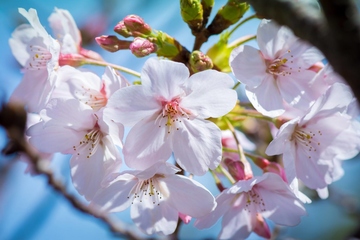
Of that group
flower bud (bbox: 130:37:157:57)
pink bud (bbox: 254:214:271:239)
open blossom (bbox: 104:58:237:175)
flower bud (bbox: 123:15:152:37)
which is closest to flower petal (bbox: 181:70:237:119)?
open blossom (bbox: 104:58:237:175)

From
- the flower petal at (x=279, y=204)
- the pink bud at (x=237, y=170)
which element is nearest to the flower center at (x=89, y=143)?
the pink bud at (x=237, y=170)

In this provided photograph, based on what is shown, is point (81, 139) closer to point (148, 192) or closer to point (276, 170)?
point (148, 192)

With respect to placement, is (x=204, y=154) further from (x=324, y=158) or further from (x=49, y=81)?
(x=49, y=81)

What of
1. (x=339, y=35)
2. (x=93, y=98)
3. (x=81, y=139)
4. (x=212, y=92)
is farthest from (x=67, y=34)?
(x=339, y=35)

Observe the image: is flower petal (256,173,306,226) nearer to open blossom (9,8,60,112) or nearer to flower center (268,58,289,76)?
flower center (268,58,289,76)

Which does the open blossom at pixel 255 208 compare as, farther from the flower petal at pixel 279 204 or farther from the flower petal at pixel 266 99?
the flower petal at pixel 266 99
